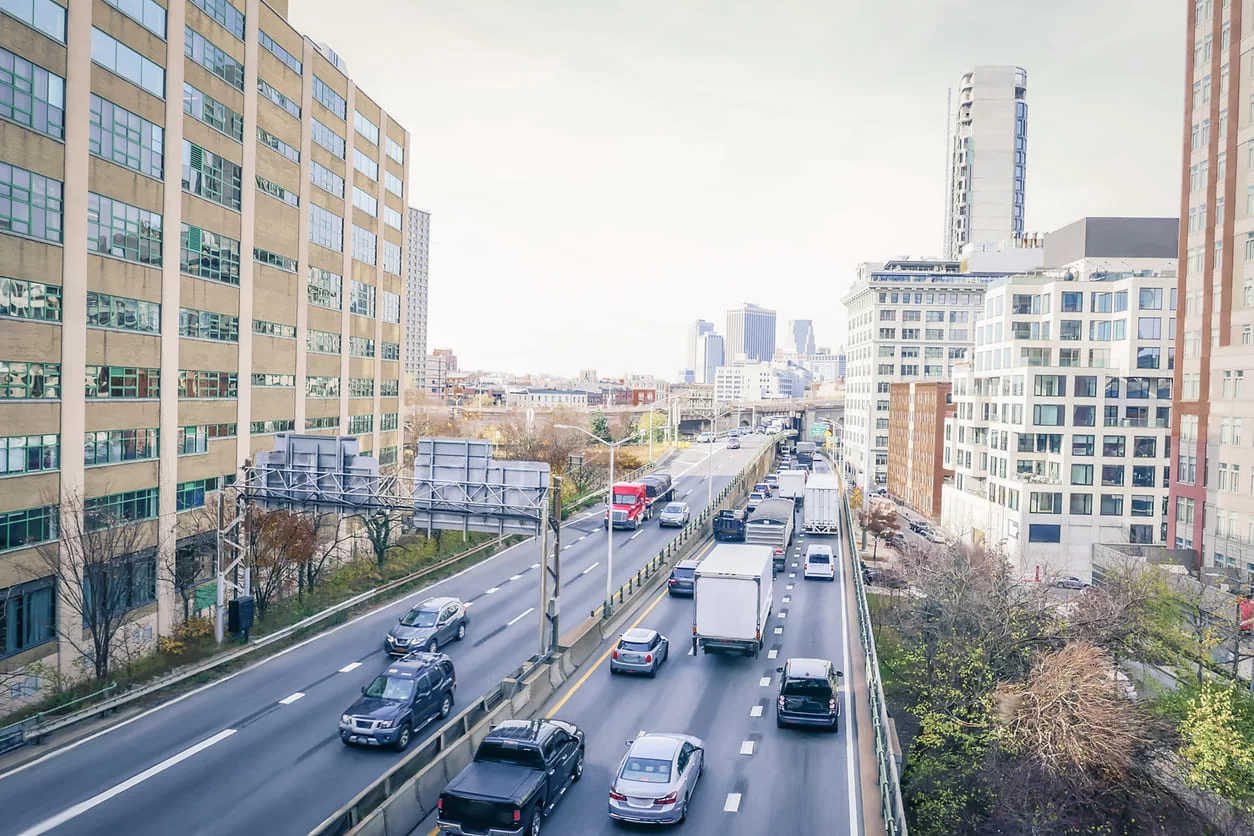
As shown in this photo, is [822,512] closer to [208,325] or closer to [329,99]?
[208,325]

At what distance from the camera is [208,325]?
42688 millimetres

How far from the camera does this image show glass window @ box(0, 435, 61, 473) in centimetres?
3038

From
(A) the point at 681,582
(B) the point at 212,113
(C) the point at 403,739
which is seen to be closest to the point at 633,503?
(A) the point at 681,582

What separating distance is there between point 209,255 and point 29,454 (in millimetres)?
14724

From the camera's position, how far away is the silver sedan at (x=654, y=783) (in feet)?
64.4

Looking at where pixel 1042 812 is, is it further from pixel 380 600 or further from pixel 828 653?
pixel 380 600

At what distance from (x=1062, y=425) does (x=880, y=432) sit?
197 feet

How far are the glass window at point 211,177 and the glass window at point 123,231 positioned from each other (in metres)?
3.59

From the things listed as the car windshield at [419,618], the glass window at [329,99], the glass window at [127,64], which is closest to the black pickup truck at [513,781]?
the car windshield at [419,618]

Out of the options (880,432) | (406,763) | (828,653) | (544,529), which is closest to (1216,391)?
(828,653)

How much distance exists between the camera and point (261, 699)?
27641mm

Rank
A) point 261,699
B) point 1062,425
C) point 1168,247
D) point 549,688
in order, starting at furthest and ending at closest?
point 1168,247 → point 1062,425 → point 549,688 → point 261,699

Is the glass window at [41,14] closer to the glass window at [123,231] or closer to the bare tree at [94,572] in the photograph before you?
the glass window at [123,231]

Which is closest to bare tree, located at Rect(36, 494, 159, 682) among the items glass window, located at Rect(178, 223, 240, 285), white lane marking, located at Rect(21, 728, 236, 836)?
white lane marking, located at Rect(21, 728, 236, 836)
